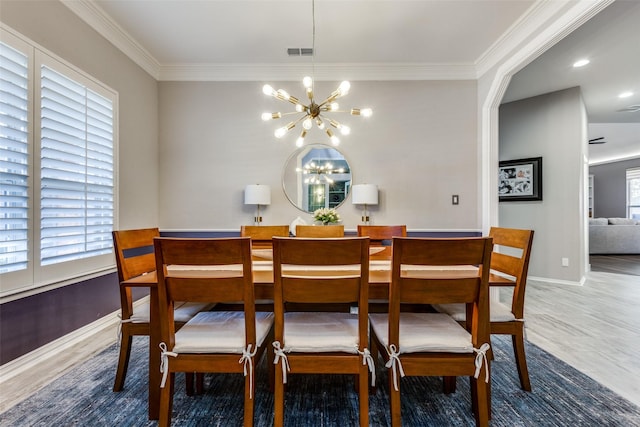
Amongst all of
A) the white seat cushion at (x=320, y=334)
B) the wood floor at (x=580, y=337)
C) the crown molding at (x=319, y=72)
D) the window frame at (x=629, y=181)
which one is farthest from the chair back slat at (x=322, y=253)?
the window frame at (x=629, y=181)

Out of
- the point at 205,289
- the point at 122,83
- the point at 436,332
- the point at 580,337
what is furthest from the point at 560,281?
the point at 122,83

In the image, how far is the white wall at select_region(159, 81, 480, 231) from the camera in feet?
11.5

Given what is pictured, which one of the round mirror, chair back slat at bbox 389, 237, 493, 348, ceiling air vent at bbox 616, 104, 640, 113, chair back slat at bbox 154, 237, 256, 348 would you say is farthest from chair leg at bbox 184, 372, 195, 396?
ceiling air vent at bbox 616, 104, 640, 113

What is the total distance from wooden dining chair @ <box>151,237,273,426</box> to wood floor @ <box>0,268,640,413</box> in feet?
3.85

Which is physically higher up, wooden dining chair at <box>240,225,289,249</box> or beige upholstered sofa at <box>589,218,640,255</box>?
wooden dining chair at <box>240,225,289,249</box>

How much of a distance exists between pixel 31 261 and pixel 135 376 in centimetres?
106

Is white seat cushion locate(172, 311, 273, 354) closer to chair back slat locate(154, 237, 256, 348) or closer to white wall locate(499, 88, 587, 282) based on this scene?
chair back slat locate(154, 237, 256, 348)

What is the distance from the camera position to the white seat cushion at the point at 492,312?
1558 mm

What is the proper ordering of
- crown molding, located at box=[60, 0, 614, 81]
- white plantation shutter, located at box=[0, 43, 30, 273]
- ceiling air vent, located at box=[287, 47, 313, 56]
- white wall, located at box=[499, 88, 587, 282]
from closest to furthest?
→ white plantation shutter, located at box=[0, 43, 30, 273]
ceiling air vent, located at box=[287, 47, 313, 56]
crown molding, located at box=[60, 0, 614, 81]
white wall, located at box=[499, 88, 587, 282]

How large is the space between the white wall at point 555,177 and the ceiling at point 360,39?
358 mm

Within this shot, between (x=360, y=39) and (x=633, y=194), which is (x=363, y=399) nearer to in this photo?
(x=360, y=39)

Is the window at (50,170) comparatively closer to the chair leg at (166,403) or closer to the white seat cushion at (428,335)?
the chair leg at (166,403)

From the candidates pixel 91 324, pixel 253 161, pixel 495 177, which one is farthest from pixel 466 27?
pixel 91 324

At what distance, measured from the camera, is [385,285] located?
1.29 meters
